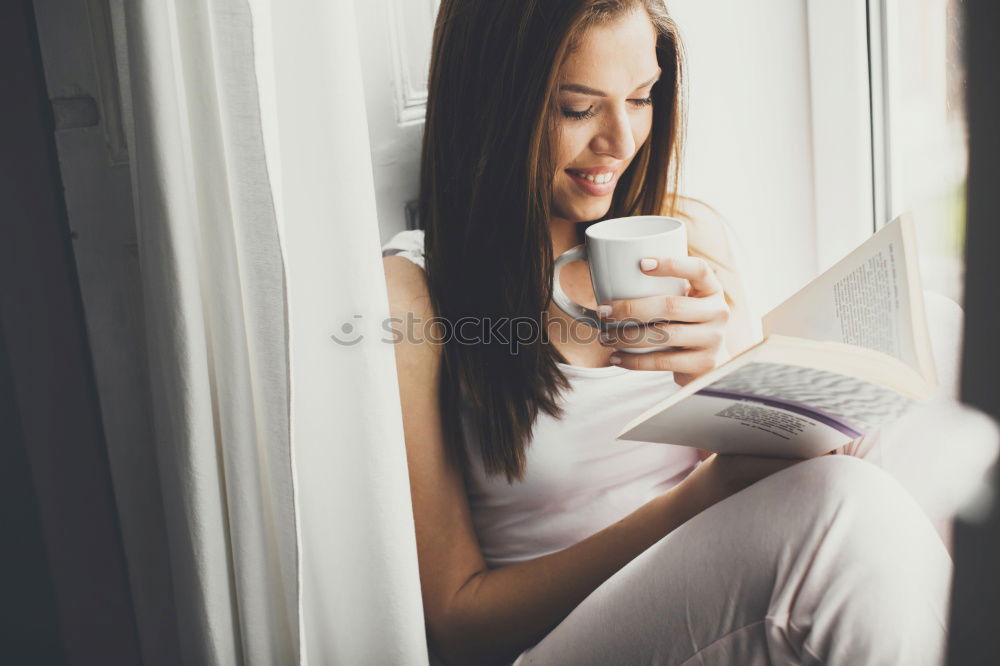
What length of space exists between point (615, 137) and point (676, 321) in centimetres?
25

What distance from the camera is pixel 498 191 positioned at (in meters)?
1.00

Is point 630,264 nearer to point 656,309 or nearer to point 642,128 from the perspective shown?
point 656,309

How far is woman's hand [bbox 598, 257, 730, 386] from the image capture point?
87 centimetres

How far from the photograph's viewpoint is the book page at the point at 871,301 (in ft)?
2.24

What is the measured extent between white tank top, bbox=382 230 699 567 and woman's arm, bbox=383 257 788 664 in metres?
0.08

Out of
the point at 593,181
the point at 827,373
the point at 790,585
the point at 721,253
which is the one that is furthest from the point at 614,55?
the point at 790,585

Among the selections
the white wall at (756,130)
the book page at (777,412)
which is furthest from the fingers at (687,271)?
the white wall at (756,130)

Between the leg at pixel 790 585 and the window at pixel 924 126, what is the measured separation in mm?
399

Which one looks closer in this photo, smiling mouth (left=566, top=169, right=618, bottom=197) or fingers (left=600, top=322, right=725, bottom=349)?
fingers (left=600, top=322, right=725, bottom=349)

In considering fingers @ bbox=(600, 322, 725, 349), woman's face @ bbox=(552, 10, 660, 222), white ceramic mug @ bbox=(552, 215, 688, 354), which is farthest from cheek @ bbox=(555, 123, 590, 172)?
fingers @ bbox=(600, 322, 725, 349)

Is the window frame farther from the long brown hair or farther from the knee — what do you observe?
the knee

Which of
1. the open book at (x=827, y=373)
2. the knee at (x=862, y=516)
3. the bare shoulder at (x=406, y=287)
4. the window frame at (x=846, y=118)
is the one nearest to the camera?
the open book at (x=827, y=373)

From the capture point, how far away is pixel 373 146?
3.54 ft

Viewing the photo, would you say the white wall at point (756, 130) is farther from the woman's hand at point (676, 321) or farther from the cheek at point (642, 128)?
the woman's hand at point (676, 321)
